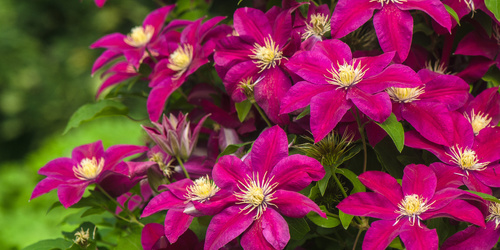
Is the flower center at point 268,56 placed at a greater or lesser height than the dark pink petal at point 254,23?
lesser

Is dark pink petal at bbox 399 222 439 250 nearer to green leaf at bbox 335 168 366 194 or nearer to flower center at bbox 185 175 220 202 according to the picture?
green leaf at bbox 335 168 366 194

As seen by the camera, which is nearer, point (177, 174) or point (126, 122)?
point (177, 174)

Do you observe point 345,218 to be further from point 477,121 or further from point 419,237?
point 477,121

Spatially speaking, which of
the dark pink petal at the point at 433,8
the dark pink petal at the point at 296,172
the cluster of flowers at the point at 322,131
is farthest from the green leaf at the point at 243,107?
the dark pink petal at the point at 433,8

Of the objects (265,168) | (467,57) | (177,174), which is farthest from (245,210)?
(467,57)

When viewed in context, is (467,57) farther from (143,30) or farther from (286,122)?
(143,30)

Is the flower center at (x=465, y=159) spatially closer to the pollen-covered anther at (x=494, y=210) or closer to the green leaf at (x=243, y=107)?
the pollen-covered anther at (x=494, y=210)

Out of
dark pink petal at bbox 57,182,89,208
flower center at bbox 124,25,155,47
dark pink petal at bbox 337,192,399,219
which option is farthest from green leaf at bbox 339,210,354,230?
flower center at bbox 124,25,155,47
